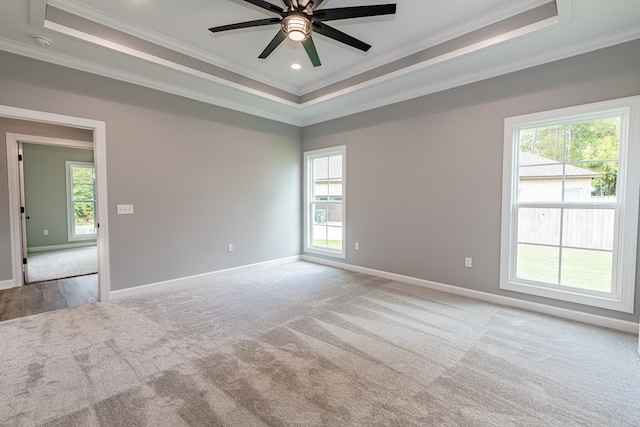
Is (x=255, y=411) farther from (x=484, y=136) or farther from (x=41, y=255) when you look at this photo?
(x=41, y=255)

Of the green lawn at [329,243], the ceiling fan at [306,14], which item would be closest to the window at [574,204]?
the ceiling fan at [306,14]

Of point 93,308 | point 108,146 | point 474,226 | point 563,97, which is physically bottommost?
point 93,308

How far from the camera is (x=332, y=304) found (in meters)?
3.37

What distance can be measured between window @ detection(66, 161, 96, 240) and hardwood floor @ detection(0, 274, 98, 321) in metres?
3.73

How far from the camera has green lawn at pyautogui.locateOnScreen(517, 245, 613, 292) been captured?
2863 mm

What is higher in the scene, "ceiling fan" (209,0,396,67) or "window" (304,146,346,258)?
"ceiling fan" (209,0,396,67)

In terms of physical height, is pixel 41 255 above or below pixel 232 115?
below

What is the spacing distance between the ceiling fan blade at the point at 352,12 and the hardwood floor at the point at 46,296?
13.6ft

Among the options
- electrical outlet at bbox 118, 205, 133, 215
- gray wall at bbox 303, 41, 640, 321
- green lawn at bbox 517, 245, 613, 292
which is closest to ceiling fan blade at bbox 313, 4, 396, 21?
gray wall at bbox 303, 41, 640, 321

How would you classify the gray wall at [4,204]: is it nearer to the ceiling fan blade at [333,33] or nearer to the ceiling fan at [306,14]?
the ceiling fan at [306,14]

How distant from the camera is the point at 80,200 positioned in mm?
7363

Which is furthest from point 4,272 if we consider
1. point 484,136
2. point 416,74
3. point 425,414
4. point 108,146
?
point 484,136

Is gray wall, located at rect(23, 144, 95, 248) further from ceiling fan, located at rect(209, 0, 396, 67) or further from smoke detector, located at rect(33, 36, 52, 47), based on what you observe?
ceiling fan, located at rect(209, 0, 396, 67)

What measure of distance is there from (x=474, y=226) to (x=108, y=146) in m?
4.75
